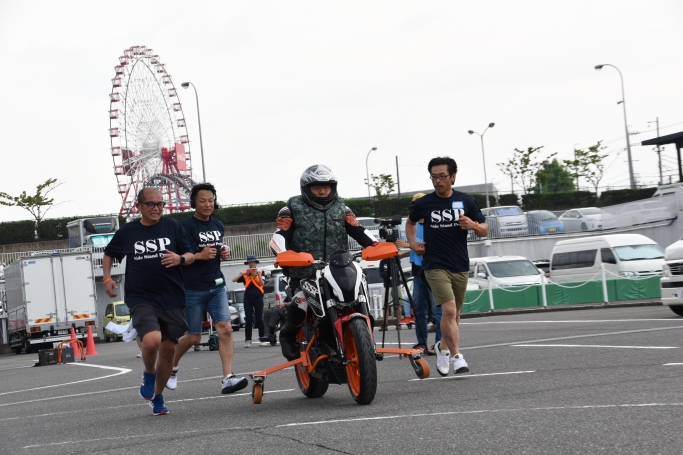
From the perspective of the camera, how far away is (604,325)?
15.1 m

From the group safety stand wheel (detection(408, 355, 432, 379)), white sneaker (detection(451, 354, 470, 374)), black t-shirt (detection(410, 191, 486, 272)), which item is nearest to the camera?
safety stand wheel (detection(408, 355, 432, 379))

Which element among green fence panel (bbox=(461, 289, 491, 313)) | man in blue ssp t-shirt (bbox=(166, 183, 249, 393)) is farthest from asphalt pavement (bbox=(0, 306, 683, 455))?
green fence panel (bbox=(461, 289, 491, 313))

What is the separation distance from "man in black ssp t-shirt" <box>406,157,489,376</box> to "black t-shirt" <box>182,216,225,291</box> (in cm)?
187

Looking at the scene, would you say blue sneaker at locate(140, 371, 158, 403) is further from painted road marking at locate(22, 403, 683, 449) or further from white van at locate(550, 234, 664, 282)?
white van at locate(550, 234, 664, 282)

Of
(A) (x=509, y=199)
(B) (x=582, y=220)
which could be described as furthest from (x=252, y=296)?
(A) (x=509, y=199)

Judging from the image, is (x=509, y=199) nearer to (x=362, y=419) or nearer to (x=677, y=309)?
(x=677, y=309)

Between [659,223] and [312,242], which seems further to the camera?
[659,223]

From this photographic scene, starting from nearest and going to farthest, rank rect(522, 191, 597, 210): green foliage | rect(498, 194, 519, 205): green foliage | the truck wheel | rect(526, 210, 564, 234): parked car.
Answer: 1. the truck wheel
2. rect(526, 210, 564, 234): parked car
3. rect(522, 191, 597, 210): green foliage
4. rect(498, 194, 519, 205): green foliage

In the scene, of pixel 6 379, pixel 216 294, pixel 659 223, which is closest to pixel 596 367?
pixel 216 294

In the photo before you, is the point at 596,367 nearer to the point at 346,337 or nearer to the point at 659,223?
the point at 346,337

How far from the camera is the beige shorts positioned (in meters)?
9.08

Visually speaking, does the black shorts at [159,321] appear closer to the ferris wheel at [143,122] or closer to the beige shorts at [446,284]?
the beige shorts at [446,284]

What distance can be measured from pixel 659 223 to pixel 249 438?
3865cm

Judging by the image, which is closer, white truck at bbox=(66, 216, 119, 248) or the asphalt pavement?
the asphalt pavement
